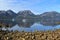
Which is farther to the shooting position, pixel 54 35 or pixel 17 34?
pixel 17 34

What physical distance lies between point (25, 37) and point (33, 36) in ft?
1.59

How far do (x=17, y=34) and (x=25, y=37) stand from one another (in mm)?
870

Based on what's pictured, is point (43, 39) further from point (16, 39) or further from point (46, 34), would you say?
point (16, 39)

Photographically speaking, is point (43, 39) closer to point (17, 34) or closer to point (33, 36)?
point (33, 36)

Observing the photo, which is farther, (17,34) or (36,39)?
(17,34)

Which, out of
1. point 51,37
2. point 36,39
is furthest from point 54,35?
point 36,39

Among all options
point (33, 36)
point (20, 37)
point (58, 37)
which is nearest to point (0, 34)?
point (20, 37)

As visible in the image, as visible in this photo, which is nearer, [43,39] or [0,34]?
[43,39]

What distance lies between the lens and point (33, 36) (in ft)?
37.2

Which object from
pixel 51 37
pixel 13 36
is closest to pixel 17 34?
pixel 13 36

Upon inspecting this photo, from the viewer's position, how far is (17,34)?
39.4 feet

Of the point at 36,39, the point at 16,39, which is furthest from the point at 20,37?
the point at 36,39

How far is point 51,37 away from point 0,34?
3239mm

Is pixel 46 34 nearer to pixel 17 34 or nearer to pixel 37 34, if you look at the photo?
pixel 37 34
